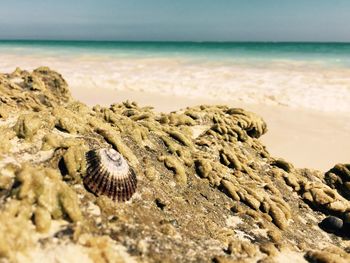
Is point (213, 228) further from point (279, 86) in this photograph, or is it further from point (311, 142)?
point (279, 86)

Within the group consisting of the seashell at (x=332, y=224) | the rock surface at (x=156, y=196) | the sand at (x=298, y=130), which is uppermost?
the rock surface at (x=156, y=196)

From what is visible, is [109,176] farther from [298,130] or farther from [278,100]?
[278,100]

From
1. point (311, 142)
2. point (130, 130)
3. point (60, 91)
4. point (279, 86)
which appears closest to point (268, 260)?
point (130, 130)

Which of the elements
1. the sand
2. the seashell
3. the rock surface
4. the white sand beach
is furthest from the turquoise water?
the seashell

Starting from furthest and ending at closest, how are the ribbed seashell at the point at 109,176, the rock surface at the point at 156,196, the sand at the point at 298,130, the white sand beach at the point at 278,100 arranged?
the white sand beach at the point at 278,100, the sand at the point at 298,130, the ribbed seashell at the point at 109,176, the rock surface at the point at 156,196

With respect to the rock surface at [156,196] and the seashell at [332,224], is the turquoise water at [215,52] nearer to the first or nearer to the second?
Answer: the rock surface at [156,196]

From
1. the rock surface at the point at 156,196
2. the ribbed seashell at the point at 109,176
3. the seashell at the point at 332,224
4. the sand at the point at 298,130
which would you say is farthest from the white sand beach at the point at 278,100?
the ribbed seashell at the point at 109,176
